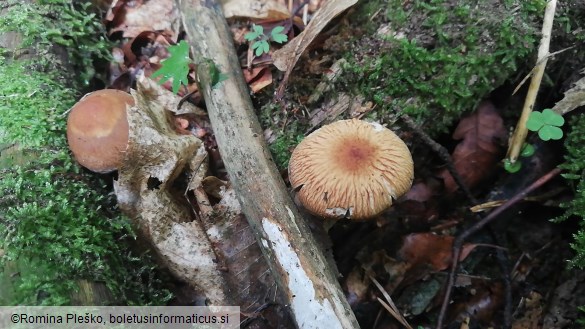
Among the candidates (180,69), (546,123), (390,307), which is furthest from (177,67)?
(546,123)

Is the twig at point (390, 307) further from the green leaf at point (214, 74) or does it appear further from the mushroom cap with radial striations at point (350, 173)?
the green leaf at point (214, 74)

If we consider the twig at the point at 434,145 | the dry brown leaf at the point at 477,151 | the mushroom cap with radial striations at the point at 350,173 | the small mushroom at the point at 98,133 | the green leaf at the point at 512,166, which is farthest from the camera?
the dry brown leaf at the point at 477,151

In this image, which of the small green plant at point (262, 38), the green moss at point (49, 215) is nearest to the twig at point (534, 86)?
the small green plant at point (262, 38)

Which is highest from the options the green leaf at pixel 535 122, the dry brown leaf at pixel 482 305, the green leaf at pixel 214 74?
the green leaf at pixel 214 74

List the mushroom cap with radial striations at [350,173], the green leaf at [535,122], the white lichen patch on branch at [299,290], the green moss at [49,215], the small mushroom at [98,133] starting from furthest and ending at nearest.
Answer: the green leaf at [535,122] < the small mushroom at [98,133] < the mushroom cap with radial striations at [350,173] < the green moss at [49,215] < the white lichen patch on branch at [299,290]

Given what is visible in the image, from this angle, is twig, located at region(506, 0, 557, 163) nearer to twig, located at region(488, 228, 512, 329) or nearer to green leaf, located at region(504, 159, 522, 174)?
green leaf, located at region(504, 159, 522, 174)

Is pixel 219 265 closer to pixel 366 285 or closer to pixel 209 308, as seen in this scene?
pixel 209 308

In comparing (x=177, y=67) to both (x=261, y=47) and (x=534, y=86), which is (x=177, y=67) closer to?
(x=261, y=47)
